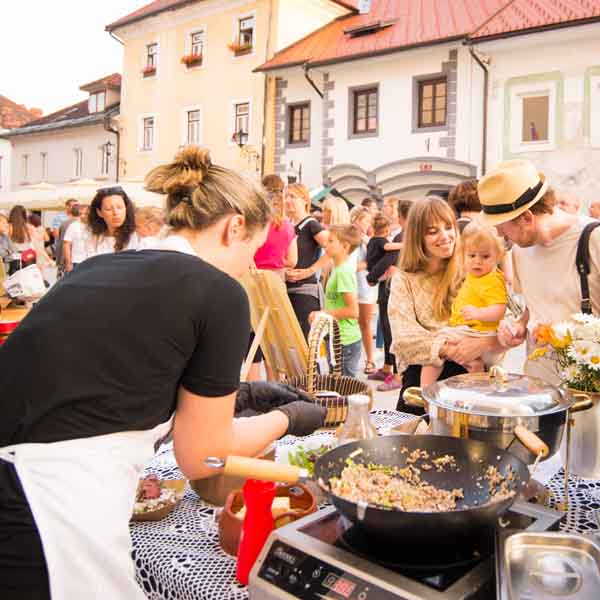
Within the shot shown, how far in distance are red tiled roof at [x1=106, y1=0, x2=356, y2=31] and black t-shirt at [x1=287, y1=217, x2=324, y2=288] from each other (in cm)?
1615

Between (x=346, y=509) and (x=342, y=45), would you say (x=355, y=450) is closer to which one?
(x=346, y=509)

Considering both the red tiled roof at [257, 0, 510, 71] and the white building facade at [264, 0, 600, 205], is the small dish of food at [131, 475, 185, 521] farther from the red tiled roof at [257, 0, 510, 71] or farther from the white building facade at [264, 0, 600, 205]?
the red tiled roof at [257, 0, 510, 71]

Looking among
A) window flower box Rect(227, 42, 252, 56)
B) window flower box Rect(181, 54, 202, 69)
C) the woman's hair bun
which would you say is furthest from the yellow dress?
window flower box Rect(181, 54, 202, 69)

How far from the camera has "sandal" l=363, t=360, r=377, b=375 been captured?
260 inches

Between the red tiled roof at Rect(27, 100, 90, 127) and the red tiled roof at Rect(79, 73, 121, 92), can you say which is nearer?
the red tiled roof at Rect(79, 73, 121, 92)

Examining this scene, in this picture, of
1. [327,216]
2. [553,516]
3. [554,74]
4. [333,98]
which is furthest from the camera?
[333,98]

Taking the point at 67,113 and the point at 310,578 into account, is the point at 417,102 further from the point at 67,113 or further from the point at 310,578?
the point at 67,113

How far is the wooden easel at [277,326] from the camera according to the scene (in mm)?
2971

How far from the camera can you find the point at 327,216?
6.19 meters

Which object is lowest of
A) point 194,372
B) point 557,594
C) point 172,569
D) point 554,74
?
point 172,569

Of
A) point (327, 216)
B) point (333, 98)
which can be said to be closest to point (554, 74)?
point (333, 98)

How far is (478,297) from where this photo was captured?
295 cm

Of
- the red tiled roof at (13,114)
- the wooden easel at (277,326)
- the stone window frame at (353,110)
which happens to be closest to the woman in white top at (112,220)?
the wooden easel at (277,326)

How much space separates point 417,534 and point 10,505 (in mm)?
748
